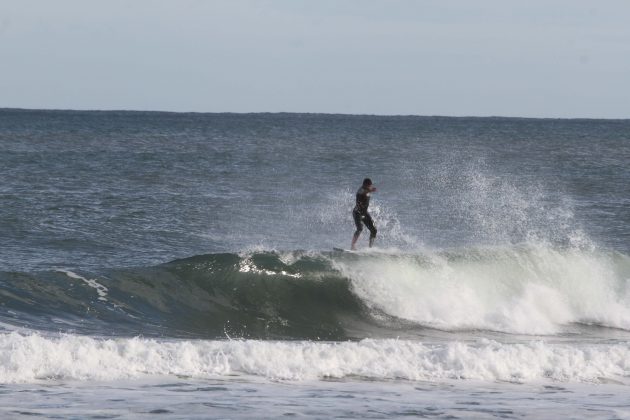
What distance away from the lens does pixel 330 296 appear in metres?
19.3

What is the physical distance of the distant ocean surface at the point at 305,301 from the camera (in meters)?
12.0

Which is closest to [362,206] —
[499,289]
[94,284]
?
[499,289]

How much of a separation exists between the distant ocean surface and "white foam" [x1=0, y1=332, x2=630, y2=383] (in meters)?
0.03

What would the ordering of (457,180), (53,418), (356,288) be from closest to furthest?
(53,418) → (356,288) → (457,180)

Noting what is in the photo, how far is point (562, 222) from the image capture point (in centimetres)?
3139

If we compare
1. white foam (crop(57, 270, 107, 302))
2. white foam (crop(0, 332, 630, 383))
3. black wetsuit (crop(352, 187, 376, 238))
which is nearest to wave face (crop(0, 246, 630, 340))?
white foam (crop(57, 270, 107, 302))

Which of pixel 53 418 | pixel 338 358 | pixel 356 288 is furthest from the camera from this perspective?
pixel 356 288

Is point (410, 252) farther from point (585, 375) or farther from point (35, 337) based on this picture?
point (35, 337)

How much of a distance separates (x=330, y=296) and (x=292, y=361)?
6.06m

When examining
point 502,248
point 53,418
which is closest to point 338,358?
point 53,418

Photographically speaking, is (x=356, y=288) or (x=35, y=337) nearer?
(x=35, y=337)

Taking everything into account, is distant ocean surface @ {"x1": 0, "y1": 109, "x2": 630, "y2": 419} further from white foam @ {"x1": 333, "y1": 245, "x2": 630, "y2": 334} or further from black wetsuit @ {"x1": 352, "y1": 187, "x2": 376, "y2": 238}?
black wetsuit @ {"x1": 352, "y1": 187, "x2": 376, "y2": 238}

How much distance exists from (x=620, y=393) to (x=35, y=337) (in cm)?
740

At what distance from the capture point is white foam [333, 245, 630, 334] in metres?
18.9
